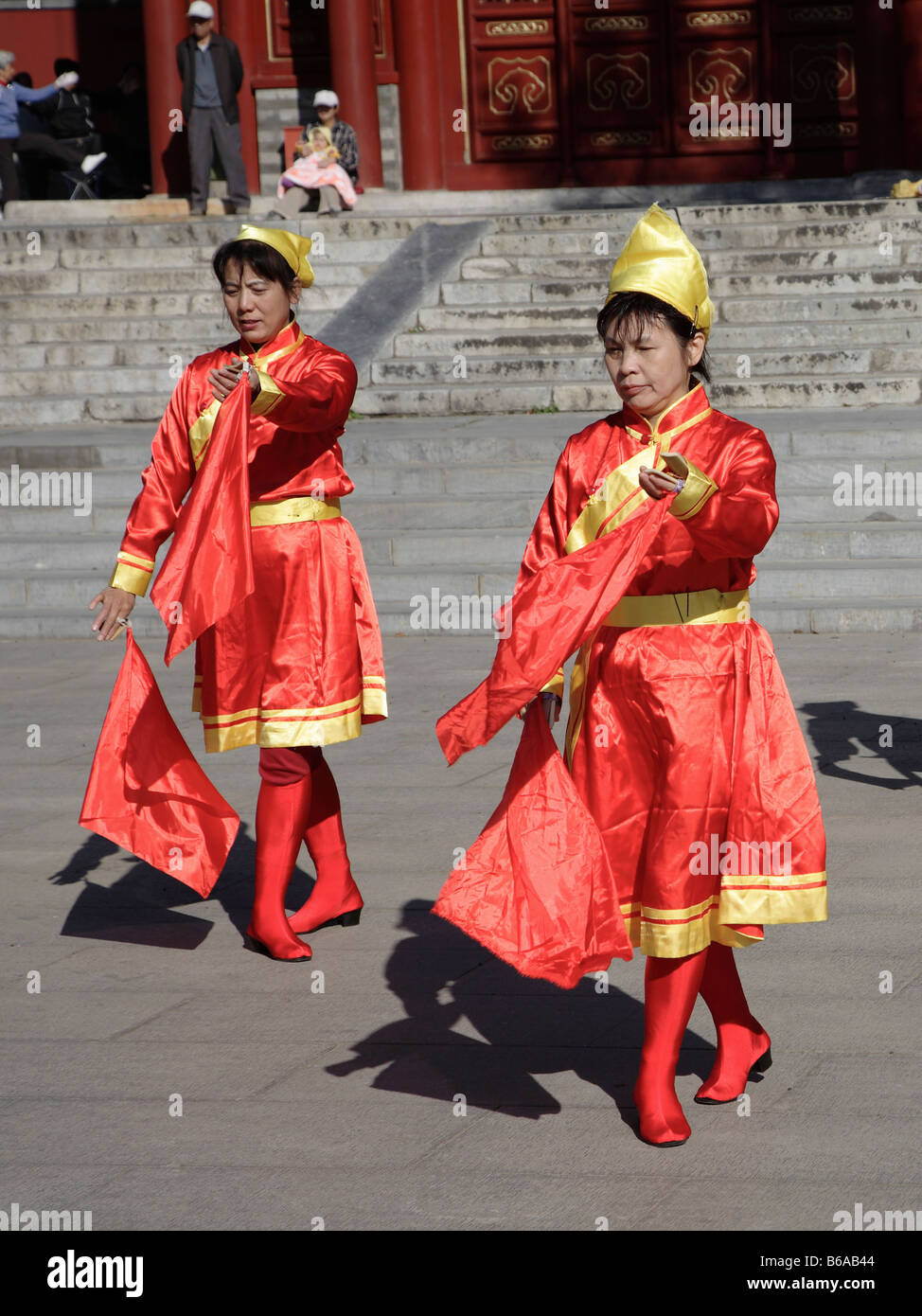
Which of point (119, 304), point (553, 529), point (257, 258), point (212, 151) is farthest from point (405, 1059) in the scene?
point (212, 151)

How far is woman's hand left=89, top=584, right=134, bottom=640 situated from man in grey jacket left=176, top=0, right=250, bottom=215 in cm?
1258

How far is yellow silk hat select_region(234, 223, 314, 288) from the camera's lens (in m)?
4.85

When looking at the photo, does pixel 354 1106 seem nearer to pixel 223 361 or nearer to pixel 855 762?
pixel 223 361

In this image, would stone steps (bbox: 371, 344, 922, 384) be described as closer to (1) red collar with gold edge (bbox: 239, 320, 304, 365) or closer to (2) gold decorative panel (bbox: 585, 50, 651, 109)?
(2) gold decorative panel (bbox: 585, 50, 651, 109)

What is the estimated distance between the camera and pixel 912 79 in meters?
16.4

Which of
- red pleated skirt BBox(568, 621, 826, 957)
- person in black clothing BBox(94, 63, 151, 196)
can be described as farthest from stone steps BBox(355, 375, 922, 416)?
red pleated skirt BBox(568, 621, 826, 957)

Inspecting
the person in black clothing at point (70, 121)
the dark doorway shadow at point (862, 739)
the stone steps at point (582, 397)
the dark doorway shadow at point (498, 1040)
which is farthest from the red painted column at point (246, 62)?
the dark doorway shadow at point (498, 1040)

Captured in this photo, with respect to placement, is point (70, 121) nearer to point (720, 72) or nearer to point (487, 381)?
point (720, 72)

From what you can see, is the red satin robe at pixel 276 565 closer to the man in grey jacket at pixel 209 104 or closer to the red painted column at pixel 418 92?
the man in grey jacket at pixel 209 104

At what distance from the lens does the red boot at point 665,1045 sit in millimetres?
3686

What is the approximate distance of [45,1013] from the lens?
459 centimetres

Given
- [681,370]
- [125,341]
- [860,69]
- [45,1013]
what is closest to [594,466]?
[681,370]

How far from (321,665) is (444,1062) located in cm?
135

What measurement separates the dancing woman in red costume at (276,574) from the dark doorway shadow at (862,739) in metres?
2.24
